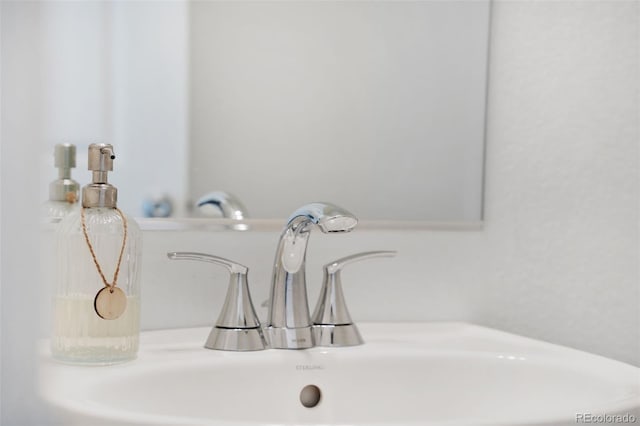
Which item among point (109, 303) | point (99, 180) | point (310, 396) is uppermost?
point (99, 180)

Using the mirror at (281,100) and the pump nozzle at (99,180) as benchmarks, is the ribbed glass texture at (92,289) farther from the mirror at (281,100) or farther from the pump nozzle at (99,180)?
the mirror at (281,100)

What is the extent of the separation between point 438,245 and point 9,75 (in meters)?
0.70

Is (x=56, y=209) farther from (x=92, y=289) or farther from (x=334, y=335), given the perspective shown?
(x=334, y=335)

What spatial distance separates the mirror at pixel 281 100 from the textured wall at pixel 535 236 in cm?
4

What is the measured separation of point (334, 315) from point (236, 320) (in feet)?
0.38

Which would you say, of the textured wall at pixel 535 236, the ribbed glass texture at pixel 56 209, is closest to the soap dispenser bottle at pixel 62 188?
the ribbed glass texture at pixel 56 209

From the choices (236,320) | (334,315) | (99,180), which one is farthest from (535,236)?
(99,180)

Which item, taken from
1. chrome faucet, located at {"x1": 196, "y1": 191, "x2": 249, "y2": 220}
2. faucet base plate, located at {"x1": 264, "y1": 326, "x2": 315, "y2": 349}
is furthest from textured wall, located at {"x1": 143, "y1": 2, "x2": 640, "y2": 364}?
faucet base plate, located at {"x1": 264, "y1": 326, "x2": 315, "y2": 349}

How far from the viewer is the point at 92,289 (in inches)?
29.8

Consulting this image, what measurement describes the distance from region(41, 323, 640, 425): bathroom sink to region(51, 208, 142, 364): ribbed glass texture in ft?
0.05

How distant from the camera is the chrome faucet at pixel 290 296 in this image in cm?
84

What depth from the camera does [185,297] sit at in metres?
0.94

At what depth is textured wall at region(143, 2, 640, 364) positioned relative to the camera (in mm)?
938

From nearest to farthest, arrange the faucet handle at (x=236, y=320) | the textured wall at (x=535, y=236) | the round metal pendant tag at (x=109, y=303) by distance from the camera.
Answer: the round metal pendant tag at (x=109, y=303)
the faucet handle at (x=236, y=320)
the textured wall at (x=535, y=236)
